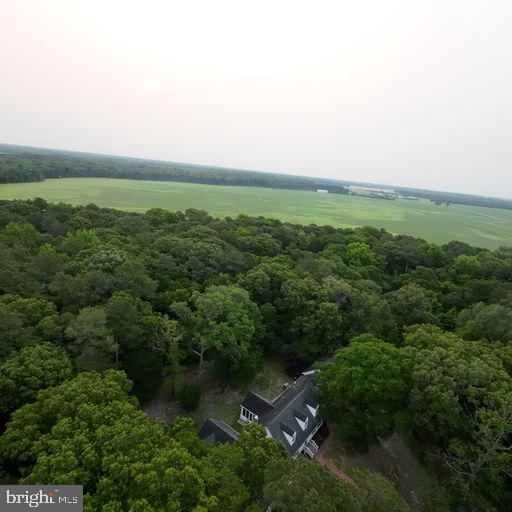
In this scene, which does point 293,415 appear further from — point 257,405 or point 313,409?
point 257,405

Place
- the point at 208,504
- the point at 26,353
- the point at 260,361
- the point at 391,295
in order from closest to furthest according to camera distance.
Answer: the point at 208,504 → the point at 26,353 → the point at 260,361 → the point at 391,295

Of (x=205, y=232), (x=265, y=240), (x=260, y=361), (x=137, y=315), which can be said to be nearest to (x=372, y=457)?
(x=260, y=361)

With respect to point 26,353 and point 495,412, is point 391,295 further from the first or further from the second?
point 26,353

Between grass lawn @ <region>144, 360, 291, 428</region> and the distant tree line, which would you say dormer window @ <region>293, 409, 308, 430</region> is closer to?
grass lawn @ <region>144, 360, 291, 428</region>

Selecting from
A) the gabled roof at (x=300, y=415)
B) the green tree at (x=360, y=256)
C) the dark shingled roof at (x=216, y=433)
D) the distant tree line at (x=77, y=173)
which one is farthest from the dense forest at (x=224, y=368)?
the distant tree line at (x=77, y=173)

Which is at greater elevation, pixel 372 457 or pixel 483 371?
pixel 483 371

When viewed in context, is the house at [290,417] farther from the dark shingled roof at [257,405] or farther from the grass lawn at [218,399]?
the grass lawn at [218,399]
